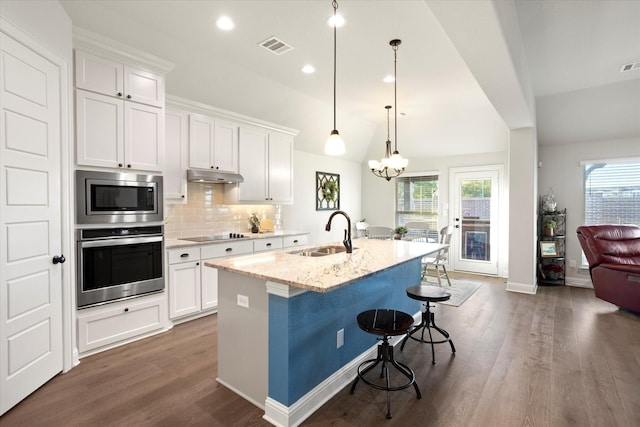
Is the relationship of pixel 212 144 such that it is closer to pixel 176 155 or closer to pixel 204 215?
pixel 176 155

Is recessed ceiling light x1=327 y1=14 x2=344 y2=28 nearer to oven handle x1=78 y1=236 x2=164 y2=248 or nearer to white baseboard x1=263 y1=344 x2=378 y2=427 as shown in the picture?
oven handle x1=78 y1=236 x2=164 y2=248

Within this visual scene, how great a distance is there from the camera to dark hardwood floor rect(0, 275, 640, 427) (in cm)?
202

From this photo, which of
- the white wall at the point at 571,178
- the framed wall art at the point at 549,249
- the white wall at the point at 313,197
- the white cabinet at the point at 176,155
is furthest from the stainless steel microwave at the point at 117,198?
the white wall at the point at 571,178

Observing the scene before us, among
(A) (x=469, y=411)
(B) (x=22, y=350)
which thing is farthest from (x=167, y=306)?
(A) (x=469, y=411)

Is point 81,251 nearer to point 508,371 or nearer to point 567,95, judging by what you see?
point 508,371

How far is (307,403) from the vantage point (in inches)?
80.9

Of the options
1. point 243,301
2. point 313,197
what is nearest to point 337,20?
point 243,301

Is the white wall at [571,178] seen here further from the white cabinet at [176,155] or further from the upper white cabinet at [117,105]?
the upper white cabinet at [117,105]

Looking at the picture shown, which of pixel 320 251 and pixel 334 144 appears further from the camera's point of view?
pixel 320 251

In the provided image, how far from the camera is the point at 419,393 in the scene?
2.23 metres

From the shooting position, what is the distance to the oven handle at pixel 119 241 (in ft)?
9.16

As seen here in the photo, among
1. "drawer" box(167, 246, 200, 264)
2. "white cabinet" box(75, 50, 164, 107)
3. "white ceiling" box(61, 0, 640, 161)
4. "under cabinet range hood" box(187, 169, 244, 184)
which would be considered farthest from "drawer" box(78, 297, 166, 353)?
"white ceiling" box(61, 0, 640, 161)

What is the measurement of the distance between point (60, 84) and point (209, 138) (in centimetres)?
170

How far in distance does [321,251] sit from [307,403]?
1.34 meters
